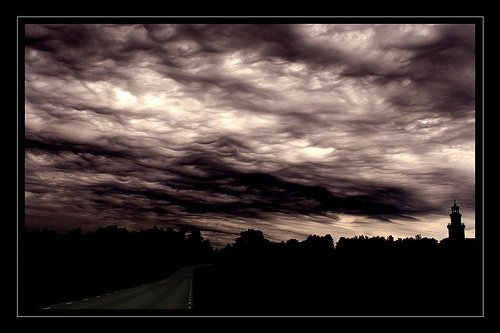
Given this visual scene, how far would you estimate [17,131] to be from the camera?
6.75 metres

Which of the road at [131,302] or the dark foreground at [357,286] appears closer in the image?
the road at [131,302]

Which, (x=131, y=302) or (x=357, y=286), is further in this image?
(x=357, y=286)

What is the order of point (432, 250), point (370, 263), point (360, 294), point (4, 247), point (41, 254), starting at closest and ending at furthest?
1. point (4, 247)
2. point (41, 254)
3. point (360, 294)
4. point (432, 250)
5. point (370, 263)

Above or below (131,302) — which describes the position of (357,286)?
below

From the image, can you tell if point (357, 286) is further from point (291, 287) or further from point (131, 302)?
point (131, 302)

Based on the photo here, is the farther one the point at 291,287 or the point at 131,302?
the point at 291,287

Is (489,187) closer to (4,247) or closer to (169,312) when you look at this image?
(169,312)

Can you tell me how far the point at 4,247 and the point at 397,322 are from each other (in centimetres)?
621

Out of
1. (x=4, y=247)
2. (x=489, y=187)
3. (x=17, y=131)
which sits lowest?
(x=4, y=247)

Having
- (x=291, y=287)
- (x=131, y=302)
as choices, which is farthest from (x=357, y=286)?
(x=131, y=302)

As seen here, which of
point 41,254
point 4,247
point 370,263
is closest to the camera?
point 4,247

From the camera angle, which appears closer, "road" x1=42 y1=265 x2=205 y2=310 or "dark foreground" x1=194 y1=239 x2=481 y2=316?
"road" x1=42 y1=265 x2=205 y2=310
